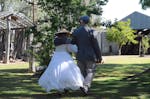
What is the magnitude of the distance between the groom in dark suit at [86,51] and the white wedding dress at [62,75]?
30cm

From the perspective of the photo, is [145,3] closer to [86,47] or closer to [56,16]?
[56,16]

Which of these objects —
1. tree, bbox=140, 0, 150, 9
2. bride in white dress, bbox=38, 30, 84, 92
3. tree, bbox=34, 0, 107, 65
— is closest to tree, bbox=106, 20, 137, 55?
tree, bbox=140, 0, 150, 9

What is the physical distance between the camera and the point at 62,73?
10.6 metres

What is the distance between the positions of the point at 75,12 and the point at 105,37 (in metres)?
34.0

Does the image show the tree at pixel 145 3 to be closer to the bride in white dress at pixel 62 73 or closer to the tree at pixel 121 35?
the bride in white dress at pixel 62 73

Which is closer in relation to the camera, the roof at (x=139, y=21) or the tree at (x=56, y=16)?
the tree at (x=56, y=16)

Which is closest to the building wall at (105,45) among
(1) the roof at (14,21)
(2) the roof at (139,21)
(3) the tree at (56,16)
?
(2) the roof at (139,21)

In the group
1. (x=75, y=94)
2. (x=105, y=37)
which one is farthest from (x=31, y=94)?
(x=105, y=37)

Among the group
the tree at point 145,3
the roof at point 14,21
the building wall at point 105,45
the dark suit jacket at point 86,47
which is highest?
the tree at point 145,3

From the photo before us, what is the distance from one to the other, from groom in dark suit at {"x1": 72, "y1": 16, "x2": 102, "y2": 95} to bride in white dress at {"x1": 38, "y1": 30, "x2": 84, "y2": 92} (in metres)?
0.25

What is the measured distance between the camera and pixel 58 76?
1059 cm

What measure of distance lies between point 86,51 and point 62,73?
932 mm

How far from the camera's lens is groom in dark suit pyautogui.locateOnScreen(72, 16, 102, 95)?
11.1 metres

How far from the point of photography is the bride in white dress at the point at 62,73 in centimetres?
1055
